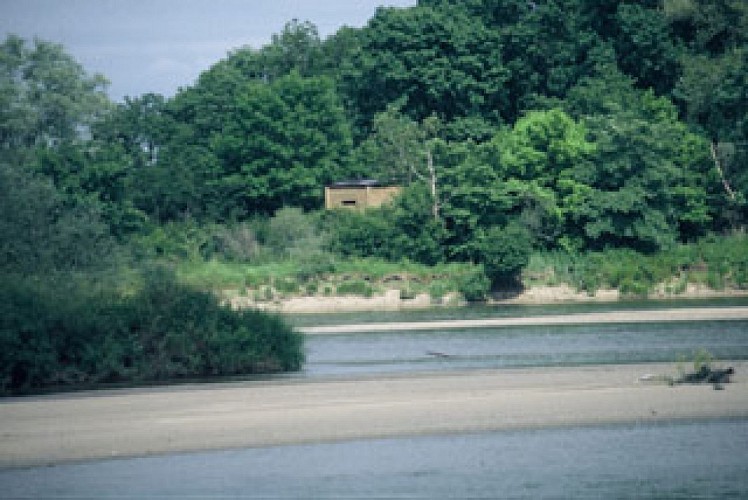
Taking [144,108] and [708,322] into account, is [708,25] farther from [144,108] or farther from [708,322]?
[144,108]

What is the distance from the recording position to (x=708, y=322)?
47500 mm

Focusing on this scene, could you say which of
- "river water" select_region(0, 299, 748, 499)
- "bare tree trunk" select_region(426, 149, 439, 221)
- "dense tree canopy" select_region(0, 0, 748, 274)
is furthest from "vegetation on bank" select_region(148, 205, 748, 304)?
"river water" select_region(0, 299, 748, 499)

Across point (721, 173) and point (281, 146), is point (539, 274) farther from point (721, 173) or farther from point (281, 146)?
point (281, 146)

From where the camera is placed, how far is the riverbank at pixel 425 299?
60750 millimetres

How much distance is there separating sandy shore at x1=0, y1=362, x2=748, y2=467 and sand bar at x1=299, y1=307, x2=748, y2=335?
1699 centimetres

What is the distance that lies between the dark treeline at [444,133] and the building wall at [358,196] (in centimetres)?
121

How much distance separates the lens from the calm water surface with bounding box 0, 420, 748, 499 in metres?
22.7

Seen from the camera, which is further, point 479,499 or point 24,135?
point 24,135

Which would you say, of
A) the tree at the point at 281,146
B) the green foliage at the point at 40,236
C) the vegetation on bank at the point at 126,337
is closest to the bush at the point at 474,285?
the tree at the point at 281,146

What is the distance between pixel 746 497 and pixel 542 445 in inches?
201

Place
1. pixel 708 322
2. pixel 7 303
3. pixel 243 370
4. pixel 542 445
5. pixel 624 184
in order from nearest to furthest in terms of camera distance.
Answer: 1. pixel 542 445
2. pixel 7 303
3. pixel 243 370
4. pixel 708 322
5. pixel 624 184

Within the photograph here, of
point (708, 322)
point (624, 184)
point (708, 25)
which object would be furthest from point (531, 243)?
point (708, 25)

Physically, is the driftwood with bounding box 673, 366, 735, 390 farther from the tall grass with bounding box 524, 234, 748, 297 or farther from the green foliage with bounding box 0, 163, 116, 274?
the tall grass with bounding box 524, 234, 748, 297

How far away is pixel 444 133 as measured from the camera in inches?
3044
